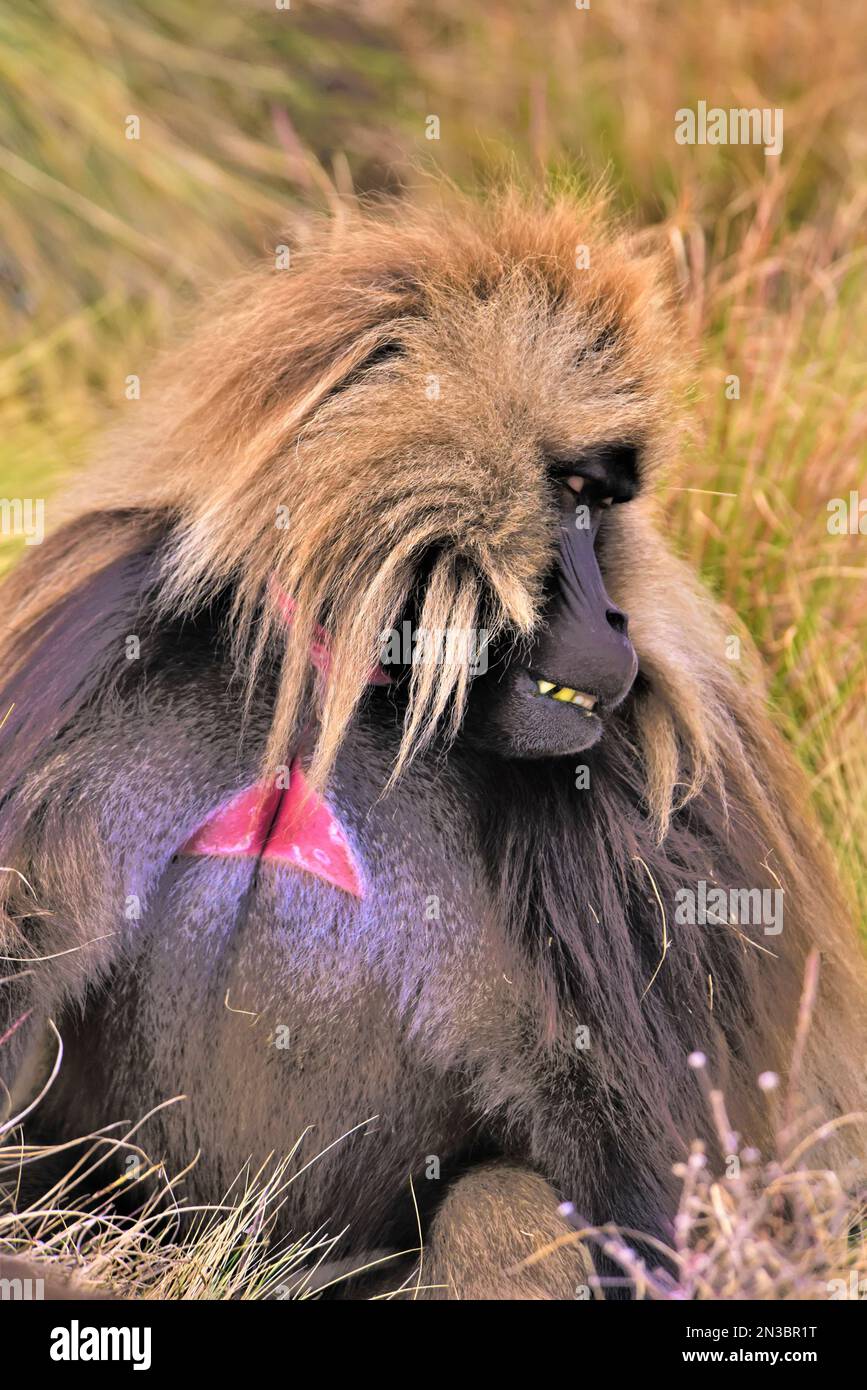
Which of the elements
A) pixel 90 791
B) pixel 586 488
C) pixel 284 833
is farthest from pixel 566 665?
pixel 90 791

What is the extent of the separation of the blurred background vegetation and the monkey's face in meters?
2.06

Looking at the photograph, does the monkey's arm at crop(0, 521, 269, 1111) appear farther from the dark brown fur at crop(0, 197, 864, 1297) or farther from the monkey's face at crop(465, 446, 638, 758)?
the monkey's face at crop(465, 446, 638, 758)

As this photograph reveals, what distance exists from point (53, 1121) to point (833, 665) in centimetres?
194

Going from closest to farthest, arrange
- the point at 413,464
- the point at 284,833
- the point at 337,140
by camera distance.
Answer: the point at 413,464 → the point at 284,833 → the point at 337,140

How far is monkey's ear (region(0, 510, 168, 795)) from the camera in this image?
2.27 meters

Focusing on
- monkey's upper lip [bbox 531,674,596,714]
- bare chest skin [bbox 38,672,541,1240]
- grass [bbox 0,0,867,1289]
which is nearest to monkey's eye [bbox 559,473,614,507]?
monkey's upper lip [bbox 531,674,596,714]

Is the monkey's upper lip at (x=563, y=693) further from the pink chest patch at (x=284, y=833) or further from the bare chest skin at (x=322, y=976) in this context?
the pink chest patch at (x=284, y=833)

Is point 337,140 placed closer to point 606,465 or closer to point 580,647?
point 606,465

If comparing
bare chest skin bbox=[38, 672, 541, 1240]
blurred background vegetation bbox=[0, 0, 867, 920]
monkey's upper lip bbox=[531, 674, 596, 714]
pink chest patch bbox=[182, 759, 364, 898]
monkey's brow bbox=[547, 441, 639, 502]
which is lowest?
bare chest skin bbox=[38, 672, 541, 1240]

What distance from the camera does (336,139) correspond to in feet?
18.2

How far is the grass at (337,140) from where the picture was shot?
466cm

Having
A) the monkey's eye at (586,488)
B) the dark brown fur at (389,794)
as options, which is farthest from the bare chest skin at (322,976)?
the monkey's eye at (586,488)

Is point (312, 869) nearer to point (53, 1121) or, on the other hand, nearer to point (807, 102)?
point (53, 1121)

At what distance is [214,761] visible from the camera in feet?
7.53
